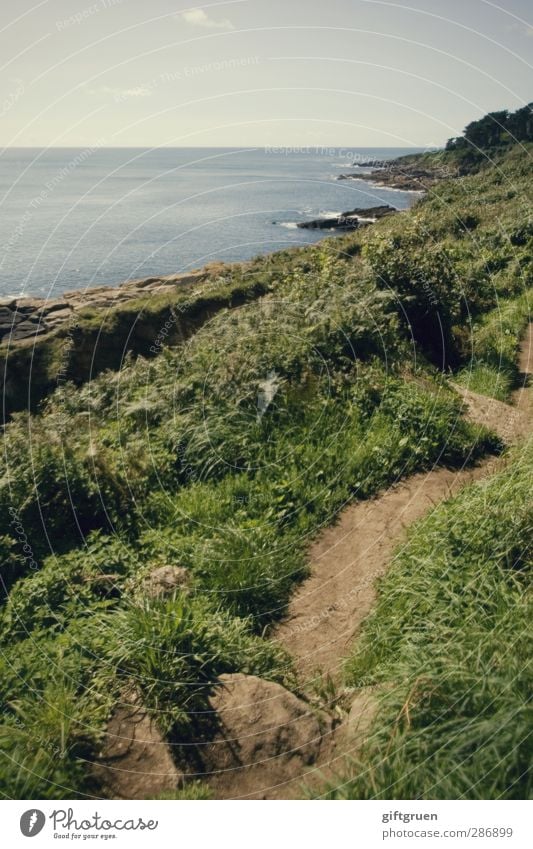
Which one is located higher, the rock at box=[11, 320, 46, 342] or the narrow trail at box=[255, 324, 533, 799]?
the rock at box=[11, 320, 46, 342]

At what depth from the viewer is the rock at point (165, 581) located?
530 cm

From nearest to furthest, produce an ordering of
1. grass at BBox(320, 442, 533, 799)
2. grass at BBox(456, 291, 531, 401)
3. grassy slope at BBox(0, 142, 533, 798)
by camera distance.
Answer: grass at BBox(320, 442, 533, 799), grassy slope at BBox(0, 142, 533, 798), grass at BBox(456, 291, 531, 401)

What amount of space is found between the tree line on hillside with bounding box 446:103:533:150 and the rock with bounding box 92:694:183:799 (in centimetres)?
6594

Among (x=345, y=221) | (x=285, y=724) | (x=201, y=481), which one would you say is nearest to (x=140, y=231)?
(x=345, y=221)

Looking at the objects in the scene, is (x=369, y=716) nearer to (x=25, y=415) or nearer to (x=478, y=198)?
(x=25, y=415)

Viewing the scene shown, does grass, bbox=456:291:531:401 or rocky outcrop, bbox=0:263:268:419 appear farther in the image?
rocky outcrop, bbox=0:263:268:419

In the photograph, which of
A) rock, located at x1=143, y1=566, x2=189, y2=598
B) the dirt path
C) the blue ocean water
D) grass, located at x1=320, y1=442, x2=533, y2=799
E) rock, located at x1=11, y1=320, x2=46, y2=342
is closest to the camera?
grass, located at x1=320, y1=442, x2=533, y2=799

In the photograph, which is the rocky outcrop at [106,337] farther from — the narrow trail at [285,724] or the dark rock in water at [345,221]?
the dark rock in water at [345,221]

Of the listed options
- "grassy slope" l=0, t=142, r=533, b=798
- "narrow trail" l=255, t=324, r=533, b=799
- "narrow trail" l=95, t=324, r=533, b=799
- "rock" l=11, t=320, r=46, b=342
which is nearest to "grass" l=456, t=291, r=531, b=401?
"grassy slope" l=0, t=142, r=533, b=798

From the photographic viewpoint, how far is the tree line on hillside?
60.7 m

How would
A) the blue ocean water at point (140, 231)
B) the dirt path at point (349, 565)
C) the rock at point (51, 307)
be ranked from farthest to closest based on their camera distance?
the blue ocean water at point (140, 231)
the rock at point (51, 307)
the dirt path at point (349, 565)

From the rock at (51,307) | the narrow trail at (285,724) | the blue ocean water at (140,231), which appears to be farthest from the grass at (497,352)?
the rock at (51,307)

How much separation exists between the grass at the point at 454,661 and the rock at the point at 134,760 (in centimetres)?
122

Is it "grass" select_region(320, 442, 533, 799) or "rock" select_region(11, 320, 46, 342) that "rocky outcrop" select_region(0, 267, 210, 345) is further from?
"grass" select_region(320, 442, 533, 799)
